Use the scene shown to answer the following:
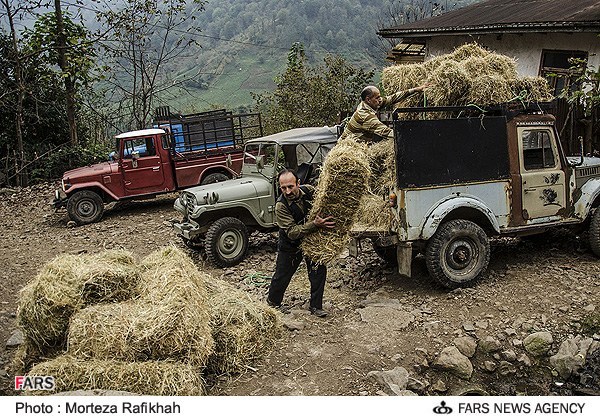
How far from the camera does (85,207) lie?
478 inches

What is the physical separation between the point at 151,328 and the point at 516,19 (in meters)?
10.6

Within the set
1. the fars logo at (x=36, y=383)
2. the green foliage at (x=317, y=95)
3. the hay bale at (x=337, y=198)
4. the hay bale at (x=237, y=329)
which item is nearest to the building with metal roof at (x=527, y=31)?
the green foliage at (x=317, y=95)

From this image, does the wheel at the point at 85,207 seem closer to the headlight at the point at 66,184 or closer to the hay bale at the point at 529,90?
the headlight at the point at 66,184

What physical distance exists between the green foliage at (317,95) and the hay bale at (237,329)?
11504mm

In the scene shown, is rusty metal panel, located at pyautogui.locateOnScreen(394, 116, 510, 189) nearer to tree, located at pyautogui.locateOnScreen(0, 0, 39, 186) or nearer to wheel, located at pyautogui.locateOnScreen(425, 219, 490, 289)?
wheel, located at pyautogui.locateOnScreen(425, 219, 490, 289)

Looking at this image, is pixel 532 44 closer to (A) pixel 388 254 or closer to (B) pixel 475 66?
(B) pixel 475 66

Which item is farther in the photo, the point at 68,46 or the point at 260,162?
the point at 68,46

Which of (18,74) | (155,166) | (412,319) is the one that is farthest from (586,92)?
(18,74)

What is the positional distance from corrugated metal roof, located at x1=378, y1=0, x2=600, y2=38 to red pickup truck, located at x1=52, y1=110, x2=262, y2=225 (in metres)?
5.53

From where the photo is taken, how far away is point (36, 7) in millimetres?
16703

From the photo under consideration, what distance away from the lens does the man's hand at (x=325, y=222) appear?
6.00m

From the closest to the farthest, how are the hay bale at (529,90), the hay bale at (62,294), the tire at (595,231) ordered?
the hay bale at (62,294)
the hay bale at (529,90)
the tire at (595,231)
